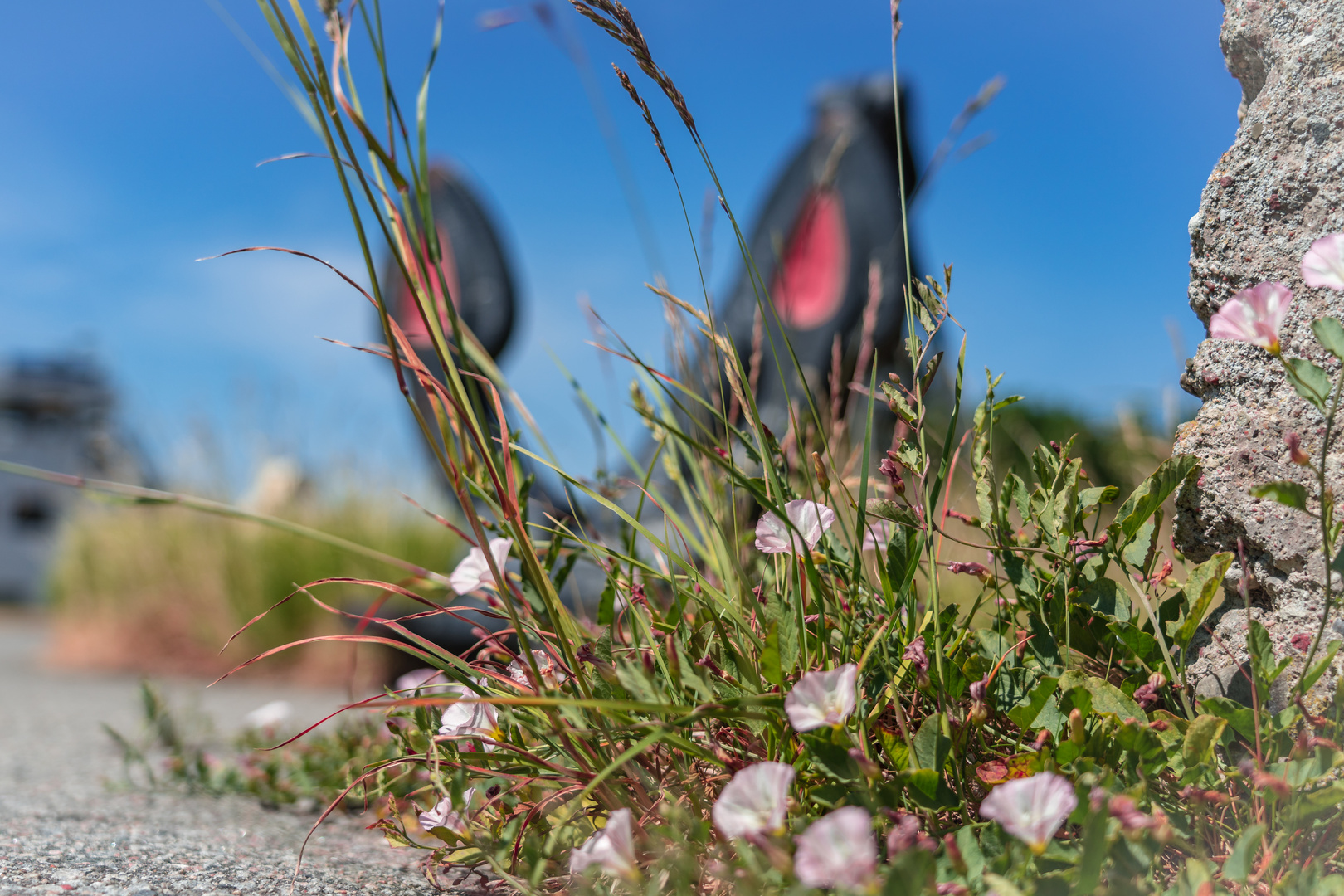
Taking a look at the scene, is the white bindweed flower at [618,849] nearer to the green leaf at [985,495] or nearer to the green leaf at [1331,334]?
the green leaf at [985,495]

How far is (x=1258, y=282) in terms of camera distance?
2.92 ft

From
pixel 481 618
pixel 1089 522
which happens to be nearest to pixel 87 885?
pixel 481 618

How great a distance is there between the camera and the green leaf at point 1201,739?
0.70 m

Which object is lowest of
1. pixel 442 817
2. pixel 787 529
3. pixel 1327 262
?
pixel 442 817

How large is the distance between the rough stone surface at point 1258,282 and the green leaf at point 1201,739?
0.19 meters

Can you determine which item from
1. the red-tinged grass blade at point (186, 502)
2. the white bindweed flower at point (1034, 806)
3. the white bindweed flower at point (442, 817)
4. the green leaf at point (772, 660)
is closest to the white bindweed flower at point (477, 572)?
the red-tinged grass blade at point (186, 502)

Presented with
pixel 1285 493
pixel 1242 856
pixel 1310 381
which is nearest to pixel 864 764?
pixel 1242 856

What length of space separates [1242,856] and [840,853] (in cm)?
33

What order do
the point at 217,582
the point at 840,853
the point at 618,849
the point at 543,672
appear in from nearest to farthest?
the point at 840,853, the point at 618,849, the point at 543,672, the point at 217,582

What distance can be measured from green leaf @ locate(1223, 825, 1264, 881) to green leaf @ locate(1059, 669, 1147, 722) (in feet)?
0.43

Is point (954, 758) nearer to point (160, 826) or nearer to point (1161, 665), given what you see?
point (1161, 665)

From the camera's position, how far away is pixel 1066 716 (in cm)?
77

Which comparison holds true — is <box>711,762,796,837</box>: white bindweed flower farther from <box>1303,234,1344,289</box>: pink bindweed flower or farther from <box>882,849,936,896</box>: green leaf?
<box>1303,234,1344,289</box>: pink bindweed flower

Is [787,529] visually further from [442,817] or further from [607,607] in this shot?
[442,817]
